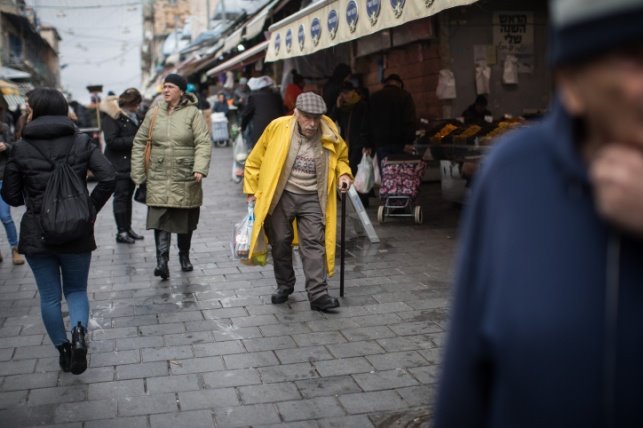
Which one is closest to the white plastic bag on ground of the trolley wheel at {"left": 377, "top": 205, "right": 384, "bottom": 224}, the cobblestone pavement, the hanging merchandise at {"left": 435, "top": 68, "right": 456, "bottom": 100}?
the trolley wheel at {"left": 377, "top": 205, "right": 384, "bottom": 224}

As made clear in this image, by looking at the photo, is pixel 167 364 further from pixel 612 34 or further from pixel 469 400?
pixel 612 34

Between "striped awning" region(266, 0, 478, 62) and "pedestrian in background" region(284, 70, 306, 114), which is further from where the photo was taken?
"pedestrian in background" region(284, 70, 306, 114)

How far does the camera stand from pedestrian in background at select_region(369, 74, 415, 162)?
11297 millimetres

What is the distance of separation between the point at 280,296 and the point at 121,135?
3.73 m

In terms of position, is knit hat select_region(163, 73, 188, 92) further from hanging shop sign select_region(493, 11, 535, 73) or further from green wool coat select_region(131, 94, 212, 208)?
hanging shop sign select_region(493, 11, 535, 73)

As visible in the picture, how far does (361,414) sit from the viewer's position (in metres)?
4.43

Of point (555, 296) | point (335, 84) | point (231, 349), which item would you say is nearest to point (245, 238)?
point (231, 349)

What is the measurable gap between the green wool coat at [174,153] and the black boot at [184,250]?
54 centimetres

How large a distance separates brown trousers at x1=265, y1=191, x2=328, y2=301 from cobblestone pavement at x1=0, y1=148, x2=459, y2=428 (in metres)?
0.32

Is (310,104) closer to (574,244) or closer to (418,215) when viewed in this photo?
(418,215)

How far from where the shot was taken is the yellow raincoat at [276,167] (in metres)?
6.53

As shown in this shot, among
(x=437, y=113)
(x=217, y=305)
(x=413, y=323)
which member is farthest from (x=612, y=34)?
(x=437, y=113)

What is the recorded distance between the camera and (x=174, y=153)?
7668 mm

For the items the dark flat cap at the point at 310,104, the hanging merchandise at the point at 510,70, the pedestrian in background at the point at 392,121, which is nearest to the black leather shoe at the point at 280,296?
the dark flat cap at the point at 310,104
